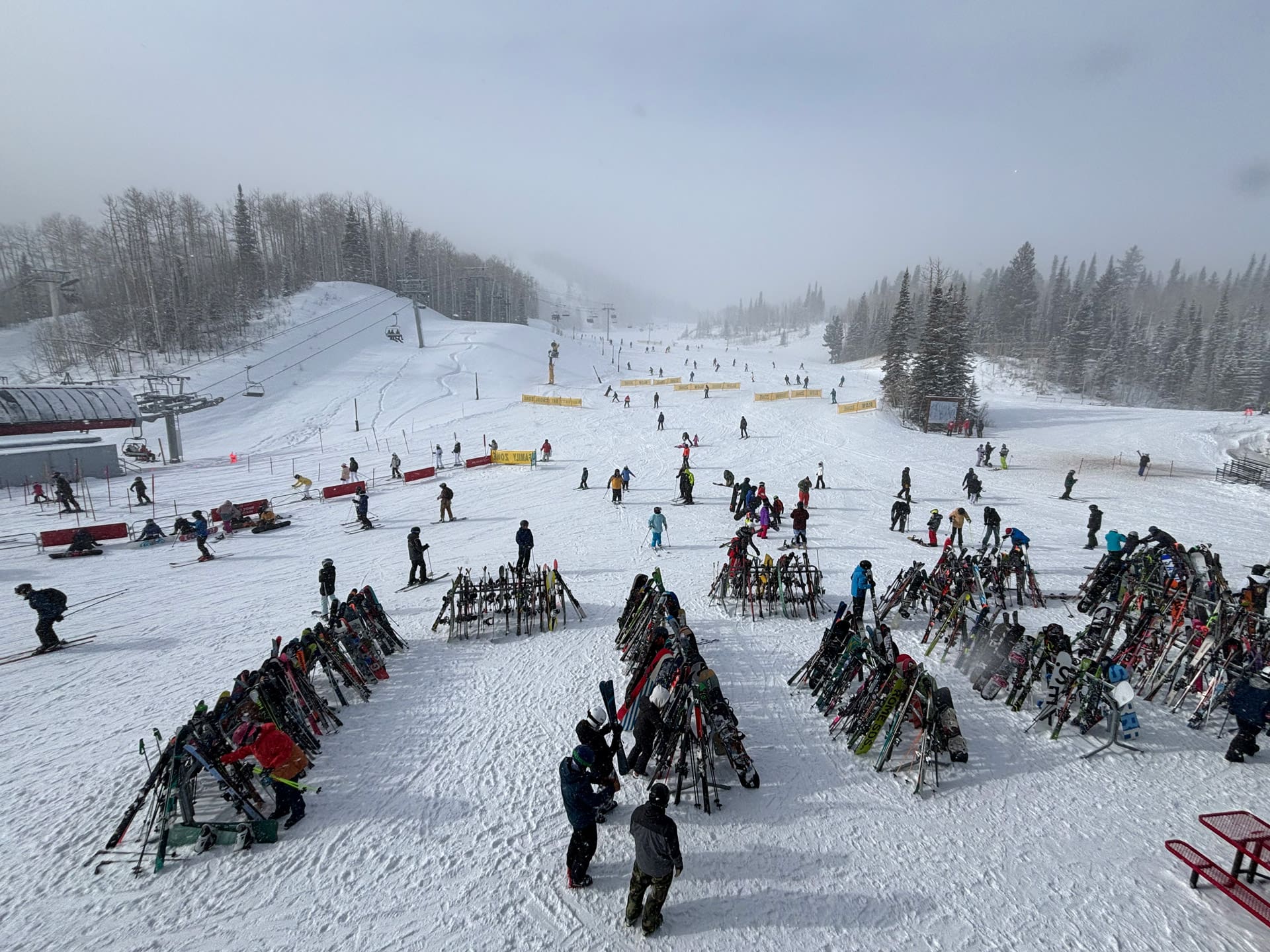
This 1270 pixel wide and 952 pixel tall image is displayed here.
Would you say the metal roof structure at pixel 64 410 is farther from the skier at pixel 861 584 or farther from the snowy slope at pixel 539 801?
the skier at pixel 861 584

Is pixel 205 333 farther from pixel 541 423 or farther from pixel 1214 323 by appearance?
pixel 1214 323

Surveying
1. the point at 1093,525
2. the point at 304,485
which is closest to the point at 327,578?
the point at 304,485

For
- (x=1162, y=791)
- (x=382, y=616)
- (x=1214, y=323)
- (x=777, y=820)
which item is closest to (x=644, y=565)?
(x=382, y=616)

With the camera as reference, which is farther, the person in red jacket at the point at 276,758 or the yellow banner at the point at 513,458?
the yellow banner at the point at 513,458

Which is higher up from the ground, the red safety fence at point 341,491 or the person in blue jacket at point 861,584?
the person in blue jacket at point 861,584

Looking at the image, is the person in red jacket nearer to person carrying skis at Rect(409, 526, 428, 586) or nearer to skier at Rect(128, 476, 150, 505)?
person carrying skis at Rect(409, 526, 428, 586)

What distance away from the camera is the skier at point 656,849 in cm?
480

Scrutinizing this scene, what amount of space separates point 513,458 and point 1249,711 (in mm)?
28987

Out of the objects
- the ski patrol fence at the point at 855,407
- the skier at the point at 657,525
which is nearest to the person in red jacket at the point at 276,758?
the skier at the point at 657,525

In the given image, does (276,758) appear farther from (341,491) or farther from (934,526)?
(341,491)

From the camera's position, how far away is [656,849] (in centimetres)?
479

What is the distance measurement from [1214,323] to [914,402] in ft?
224

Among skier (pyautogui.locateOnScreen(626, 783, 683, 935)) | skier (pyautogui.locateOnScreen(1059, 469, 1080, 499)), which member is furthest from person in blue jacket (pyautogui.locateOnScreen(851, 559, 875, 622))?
skier (pyautogui.locateOnScreen(1059, 469, 1080, 499))

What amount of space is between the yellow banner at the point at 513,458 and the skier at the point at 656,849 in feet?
87.9
